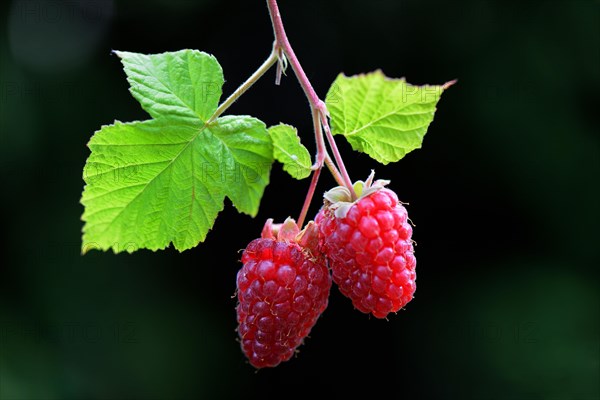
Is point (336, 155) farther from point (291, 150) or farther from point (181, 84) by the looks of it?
point (181, 84)


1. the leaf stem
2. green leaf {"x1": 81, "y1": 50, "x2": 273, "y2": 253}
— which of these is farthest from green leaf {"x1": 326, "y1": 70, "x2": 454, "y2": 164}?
green leaf {"x1": 81, "y1": 50, "x2": 273, "y2": 253}

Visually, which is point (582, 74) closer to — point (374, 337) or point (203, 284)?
point (374, 337)

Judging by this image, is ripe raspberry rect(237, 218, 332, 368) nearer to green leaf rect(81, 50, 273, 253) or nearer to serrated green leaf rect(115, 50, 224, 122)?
green leaf rect(81, 50, 273, 253)

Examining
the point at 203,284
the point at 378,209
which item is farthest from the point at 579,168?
the point at 378,209

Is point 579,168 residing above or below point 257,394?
above

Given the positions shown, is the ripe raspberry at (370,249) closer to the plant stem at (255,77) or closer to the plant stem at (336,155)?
the plant stem at (336,155)

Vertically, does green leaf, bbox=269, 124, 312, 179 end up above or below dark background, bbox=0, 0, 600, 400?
above
